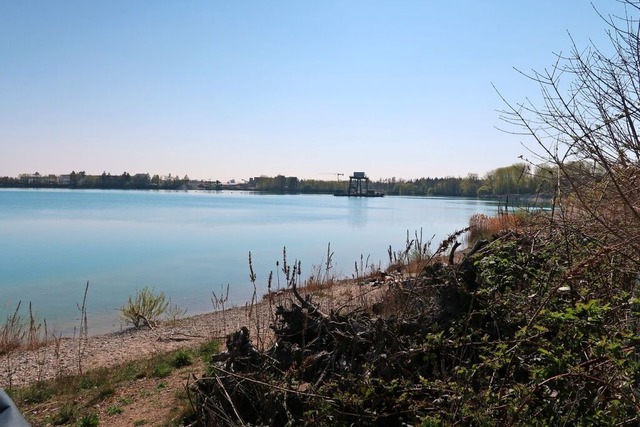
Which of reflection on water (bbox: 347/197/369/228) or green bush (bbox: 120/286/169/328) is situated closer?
green bush (bbox: 120/286/169/328)

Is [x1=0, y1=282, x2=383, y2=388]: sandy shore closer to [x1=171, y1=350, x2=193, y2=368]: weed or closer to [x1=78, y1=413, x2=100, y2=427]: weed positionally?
[x1=171, y1=350, x2=193, y2=368]: weed

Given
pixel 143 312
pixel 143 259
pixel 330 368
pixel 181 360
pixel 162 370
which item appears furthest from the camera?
pixel 143 259

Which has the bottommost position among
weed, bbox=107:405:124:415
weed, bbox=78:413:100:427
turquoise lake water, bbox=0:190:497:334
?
turquoise lake water, bbox=0:190:497:334

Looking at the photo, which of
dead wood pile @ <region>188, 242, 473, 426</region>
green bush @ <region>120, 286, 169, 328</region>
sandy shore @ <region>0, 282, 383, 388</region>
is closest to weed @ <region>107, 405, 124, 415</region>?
sandy shore @ <region>0, 282, 383, 388</region>

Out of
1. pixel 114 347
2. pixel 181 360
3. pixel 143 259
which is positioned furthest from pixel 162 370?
pixel 143 259

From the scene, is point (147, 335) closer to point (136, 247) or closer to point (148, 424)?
point (148, 424)

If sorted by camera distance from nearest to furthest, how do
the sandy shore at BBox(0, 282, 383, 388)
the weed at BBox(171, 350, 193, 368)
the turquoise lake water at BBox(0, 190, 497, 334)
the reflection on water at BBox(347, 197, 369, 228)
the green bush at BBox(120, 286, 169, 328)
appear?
the weed at BBox(171, 350, 193, 368) → the sandy shore at BBox(0, 282, 383, 388) → the green bush at BBox(120, 286, 169, 328) → the turquoise lake water at BBox(0, 190, 497, 334) → the reflection on water at BBox(347, 197, 369, 228)

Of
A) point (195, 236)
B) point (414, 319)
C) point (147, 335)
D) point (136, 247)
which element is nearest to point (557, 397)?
point (414, 319)

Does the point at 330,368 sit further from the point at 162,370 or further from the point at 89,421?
the point at 162,370

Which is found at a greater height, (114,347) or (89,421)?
(89,421)

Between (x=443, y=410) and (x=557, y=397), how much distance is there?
0.69 metres

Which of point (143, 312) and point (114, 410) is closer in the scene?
point (114, 410)

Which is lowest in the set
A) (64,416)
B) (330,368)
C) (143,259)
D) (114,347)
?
(143,259)

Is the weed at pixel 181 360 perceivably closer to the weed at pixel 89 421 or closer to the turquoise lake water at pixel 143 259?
the weed at pixel 89 421
